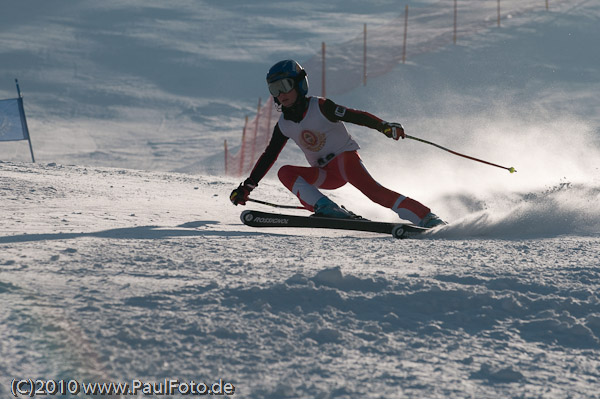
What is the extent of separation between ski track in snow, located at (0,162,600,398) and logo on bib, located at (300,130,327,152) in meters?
1.42

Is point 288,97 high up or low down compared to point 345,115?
up

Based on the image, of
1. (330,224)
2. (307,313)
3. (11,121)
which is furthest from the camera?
(11,121)

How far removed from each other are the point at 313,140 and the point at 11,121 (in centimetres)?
724

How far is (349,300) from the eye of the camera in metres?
3.22

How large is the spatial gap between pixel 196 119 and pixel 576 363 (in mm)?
23898

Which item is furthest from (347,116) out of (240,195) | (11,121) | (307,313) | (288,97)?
(11,121)

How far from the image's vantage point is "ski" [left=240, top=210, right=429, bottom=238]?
547 centimetres

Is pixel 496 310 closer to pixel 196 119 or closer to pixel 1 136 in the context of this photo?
pixel 1 136

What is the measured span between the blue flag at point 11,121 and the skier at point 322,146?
6.55 meters

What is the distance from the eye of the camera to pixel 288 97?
5867 mm

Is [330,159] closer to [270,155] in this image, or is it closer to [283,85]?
[270,155]

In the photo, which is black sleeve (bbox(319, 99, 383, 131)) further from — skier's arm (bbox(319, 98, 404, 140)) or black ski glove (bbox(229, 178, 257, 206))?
black ski glove (bbox(229, 178, 257, 206))

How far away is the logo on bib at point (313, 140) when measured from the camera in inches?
237

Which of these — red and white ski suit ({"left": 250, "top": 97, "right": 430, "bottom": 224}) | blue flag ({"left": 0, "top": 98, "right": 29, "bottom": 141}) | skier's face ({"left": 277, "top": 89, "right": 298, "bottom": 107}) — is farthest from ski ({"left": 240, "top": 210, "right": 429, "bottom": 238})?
blue flag ({"left": 0, "top": 98, "right": 29, "bottom": 141})
